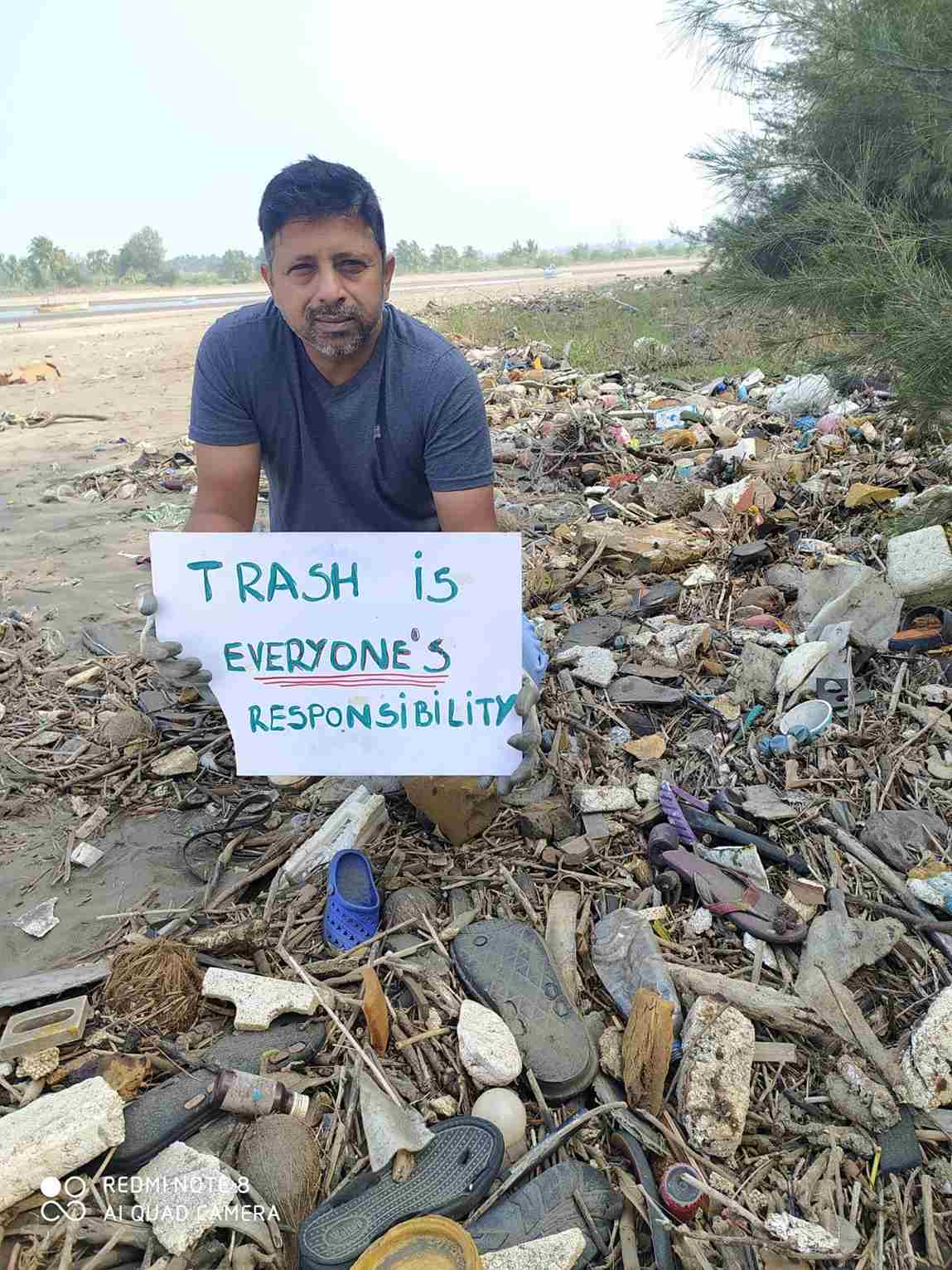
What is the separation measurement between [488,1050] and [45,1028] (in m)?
0.96

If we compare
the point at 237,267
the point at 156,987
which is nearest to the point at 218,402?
the point at 156,987

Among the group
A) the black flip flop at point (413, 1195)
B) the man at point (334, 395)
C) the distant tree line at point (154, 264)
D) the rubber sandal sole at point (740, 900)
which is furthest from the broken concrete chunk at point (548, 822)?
the distant tree line at point (154, 264)

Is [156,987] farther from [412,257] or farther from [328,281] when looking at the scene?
[412,257]

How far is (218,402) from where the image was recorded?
2383 millimetres

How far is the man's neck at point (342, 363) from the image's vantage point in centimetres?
236

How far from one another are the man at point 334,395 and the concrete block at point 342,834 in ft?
1.37

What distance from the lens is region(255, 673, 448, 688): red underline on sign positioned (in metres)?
2.02

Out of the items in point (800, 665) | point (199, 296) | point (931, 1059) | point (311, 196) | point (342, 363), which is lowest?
point (931, 1059)

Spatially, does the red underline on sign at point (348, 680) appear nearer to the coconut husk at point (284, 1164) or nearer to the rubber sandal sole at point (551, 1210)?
the coconut husk at point (284, 1164)

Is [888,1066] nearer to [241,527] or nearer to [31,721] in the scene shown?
[241,527]

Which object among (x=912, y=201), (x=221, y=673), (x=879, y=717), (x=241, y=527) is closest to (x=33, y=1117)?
(x=221, y=673)

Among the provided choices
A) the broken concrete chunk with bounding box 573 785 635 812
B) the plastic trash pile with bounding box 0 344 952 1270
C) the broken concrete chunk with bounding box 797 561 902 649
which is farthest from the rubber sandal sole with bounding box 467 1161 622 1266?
the broken concrete chunk with bounding box 797 561 902 649

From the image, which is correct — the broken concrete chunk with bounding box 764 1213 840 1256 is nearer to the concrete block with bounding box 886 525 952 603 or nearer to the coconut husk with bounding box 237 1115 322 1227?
the coconut husk with bounding box 237 1115 322 1227

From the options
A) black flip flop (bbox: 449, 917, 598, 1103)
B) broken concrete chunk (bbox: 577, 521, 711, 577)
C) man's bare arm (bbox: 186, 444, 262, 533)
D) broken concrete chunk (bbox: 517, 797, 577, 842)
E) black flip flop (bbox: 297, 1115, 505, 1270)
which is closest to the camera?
black flip flop (bbox: 297, 1115, 505, 1270)
